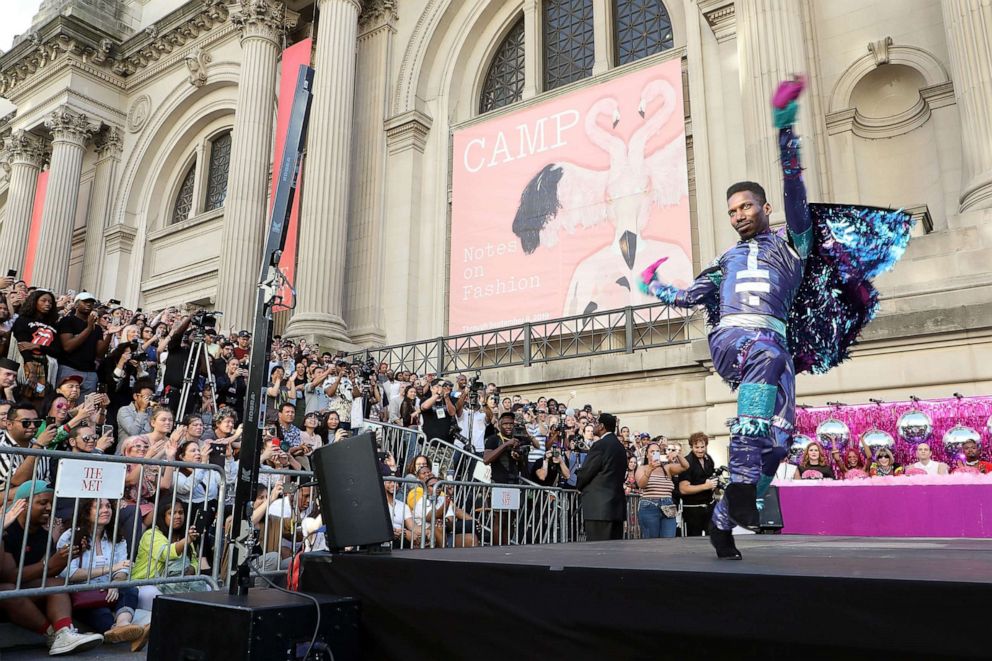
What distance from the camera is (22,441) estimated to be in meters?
5.91

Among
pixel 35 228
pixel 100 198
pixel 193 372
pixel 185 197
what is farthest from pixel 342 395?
pixel 100 198

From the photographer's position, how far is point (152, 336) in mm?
10969

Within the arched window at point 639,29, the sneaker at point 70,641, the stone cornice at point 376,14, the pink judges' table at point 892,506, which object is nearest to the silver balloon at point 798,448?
the pink judges' table at point 892,506

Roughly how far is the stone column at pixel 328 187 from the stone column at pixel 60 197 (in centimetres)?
1251

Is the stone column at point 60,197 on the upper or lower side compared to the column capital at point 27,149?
lower

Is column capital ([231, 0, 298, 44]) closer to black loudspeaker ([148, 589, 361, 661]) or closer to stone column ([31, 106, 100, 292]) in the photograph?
stone column ([31, 106, 100, 292])

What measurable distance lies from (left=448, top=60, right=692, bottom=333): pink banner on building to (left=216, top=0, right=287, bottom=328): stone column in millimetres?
6172

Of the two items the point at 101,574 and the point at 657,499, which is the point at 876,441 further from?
the point at 101,574

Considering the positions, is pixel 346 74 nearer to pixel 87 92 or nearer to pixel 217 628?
pixel 87 92

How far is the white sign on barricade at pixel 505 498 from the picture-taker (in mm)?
7828

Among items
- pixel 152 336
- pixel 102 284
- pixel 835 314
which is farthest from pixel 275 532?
pixel 102 284

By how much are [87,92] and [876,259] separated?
1233 inches

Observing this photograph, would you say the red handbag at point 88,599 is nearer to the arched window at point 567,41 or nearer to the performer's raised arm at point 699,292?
the performer's raised arm at point 699,292

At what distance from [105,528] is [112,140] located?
28.8 metres
